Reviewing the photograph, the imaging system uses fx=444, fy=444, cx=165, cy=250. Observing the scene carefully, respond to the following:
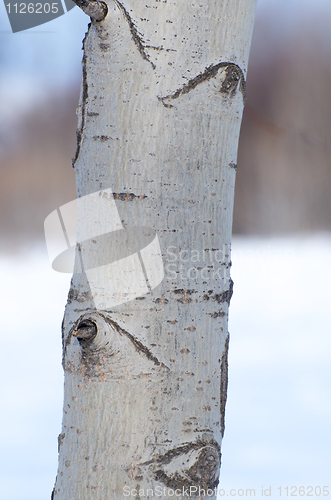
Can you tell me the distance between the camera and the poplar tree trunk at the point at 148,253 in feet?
1.05

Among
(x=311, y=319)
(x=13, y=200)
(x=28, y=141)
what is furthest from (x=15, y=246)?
(x=311, y=319)

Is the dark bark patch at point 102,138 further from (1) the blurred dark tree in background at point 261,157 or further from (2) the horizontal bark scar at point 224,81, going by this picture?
(1) the blurred dark tree in background at point 261,157

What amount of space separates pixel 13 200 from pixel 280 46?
965 mm

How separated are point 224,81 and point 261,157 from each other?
1.13m

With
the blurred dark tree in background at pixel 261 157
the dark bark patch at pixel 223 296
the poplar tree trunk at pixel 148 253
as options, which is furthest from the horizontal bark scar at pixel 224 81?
the blurred dark tree in background at pixel 261 157

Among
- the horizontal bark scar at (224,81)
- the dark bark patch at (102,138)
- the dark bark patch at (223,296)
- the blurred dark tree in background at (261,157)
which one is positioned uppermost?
the blurred dark tree in background at (261,157)

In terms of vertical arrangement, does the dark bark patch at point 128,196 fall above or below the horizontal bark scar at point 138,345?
above

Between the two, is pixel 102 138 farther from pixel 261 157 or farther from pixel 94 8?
pixel 261 157

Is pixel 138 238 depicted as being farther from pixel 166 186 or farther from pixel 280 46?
pixel 280 46

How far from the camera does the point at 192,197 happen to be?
13.3 inches

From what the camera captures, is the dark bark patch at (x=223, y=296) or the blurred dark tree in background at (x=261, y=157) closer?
the dark bark patch at (x=223, y=296)

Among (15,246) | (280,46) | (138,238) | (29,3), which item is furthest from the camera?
(15,246)

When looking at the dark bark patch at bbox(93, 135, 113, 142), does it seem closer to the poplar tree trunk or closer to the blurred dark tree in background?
the poplar tree trunk

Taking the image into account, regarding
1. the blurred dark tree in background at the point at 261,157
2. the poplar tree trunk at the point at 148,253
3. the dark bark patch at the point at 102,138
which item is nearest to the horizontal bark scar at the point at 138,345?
the poplar tree trunk at the point at 148,253
